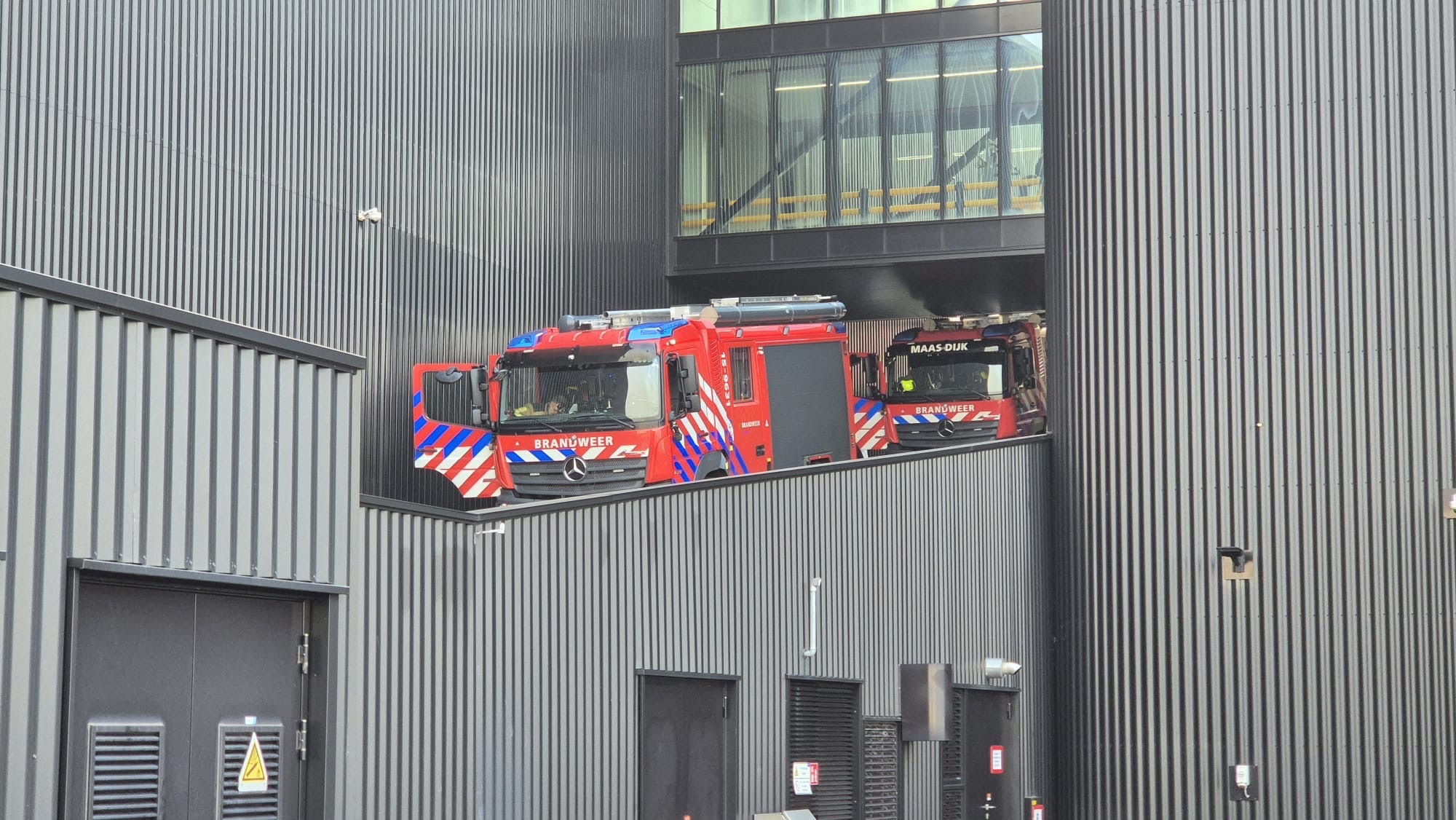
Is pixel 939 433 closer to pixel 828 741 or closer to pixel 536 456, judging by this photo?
pixel 536 456

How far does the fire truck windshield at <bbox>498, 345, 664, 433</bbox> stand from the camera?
16938mm

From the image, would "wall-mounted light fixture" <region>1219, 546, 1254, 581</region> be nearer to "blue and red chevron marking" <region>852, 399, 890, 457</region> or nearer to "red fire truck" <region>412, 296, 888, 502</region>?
"red fire truck" <region>412, 296, 888, 502</region>

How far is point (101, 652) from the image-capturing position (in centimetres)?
730

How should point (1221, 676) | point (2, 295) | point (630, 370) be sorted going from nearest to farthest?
point (2, 295), point (1221, 676), point (630, 370)

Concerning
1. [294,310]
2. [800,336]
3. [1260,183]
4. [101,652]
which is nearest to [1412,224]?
[1260,183]

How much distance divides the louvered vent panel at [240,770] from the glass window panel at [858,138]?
18409 millimetres

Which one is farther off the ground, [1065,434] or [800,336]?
[800,336]

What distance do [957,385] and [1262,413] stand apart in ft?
27.1

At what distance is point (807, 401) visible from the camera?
1997 cm

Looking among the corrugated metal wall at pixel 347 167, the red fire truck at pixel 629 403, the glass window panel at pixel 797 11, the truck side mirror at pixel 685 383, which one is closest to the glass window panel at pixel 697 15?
the glass window panel at pixel 797 11

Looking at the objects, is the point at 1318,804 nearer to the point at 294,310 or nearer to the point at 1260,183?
the point at 1260,183

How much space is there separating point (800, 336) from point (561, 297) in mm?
4093

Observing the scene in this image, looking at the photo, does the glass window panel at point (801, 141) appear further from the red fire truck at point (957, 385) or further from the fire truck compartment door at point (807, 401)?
the fire truck compartment door at point (807, 401)

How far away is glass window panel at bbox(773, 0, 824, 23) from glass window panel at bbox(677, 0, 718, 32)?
1.05 meters
